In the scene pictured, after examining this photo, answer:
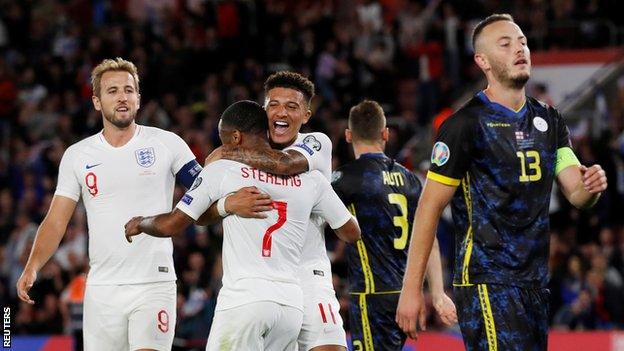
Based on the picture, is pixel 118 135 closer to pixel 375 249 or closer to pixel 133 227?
pixel 133 227

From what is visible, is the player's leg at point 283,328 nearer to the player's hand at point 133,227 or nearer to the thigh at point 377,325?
the player's hand at point 133,227

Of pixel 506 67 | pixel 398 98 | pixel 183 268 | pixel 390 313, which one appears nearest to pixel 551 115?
pixel 506 67

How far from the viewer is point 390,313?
8805mm

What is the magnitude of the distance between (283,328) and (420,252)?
1.03 meters

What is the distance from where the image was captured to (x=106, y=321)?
8.09 meters

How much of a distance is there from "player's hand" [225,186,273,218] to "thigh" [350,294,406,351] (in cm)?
222

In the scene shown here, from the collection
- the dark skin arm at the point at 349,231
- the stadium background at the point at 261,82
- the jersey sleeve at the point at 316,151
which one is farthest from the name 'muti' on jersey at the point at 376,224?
the stadium background at the point at 261,82

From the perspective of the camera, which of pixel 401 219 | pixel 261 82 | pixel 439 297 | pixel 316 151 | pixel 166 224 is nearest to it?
pixel 166 224

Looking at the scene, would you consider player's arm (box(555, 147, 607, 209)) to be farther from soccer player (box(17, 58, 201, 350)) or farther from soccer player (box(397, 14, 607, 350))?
soccer player (box(17, 58, 201, 350))

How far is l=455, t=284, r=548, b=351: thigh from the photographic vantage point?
633 centimetres

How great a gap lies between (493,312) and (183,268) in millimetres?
10379

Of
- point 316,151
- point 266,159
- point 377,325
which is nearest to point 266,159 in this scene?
point 266,159

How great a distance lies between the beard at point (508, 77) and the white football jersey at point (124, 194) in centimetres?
273

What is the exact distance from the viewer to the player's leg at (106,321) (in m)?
8.07
